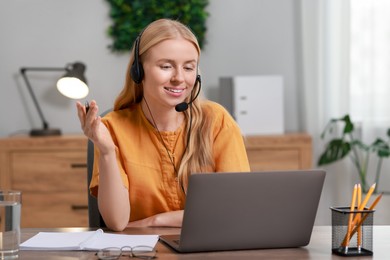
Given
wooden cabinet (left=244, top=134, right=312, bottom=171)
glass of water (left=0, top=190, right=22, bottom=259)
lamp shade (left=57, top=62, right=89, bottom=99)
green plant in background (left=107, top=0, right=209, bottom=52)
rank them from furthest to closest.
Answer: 1. green plant in background (left=107, top=0, right=209, bottom=52)
2. wooden cabinet (left=244, top=134, right=312, bottom=171)
3. lamp shade (left=57, top=62, right=89, bottom=99)
4. glass of water (left=0, top=190, right=22, bottom=259)

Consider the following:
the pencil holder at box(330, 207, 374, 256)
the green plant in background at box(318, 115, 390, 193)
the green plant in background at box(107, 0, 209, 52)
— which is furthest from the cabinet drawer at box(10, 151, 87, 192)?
the pencil holder at box(330, 207, 374, 256)

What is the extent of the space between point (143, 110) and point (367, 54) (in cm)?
225

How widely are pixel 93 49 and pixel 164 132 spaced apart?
2.15m

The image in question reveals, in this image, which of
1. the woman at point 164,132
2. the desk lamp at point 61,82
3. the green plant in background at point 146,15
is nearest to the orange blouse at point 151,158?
the woman at point 164,132

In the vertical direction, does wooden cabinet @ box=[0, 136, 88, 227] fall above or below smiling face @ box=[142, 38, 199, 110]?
below

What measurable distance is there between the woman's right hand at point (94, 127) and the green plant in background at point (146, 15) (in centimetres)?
234

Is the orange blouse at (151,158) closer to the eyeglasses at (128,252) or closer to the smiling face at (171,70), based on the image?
the smiling face at (171,70)

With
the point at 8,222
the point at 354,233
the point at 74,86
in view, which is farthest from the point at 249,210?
the point at 74,86

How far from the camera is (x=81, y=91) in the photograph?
279 cm

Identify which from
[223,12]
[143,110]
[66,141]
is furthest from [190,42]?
[223,12]

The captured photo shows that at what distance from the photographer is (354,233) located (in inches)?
63.6

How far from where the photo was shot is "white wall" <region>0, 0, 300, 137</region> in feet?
13.9

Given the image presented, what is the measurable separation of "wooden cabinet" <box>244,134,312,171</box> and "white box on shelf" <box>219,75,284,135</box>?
156 mm

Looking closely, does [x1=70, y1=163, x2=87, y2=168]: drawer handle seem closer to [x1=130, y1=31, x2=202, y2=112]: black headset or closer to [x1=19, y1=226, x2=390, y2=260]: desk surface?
[x1=130, y1=31, x2=202, y2=112]: black headset
